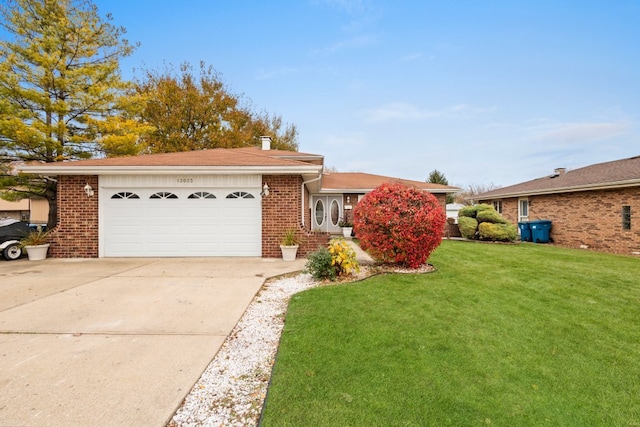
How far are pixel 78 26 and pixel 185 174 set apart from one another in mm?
9342

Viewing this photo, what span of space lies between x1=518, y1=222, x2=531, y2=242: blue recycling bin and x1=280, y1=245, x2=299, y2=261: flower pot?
41.0ft

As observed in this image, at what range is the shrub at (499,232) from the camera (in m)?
13.5

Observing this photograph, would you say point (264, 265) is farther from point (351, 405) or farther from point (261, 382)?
point (351, 405)

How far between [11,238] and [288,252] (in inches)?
326

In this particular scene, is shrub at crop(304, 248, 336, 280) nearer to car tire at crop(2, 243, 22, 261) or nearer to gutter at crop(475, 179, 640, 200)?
car tire at crop(2, 243, 22, 261)

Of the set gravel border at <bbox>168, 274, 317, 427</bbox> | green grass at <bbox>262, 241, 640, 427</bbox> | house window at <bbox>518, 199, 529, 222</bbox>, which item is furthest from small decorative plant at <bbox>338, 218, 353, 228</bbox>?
gravel border at <bbox>168, 274, 317, 427</bbox>

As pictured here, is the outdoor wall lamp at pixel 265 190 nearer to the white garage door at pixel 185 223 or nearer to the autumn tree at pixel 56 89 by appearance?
the white garage door at pixel 185 223

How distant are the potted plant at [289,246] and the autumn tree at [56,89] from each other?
29.5 feet

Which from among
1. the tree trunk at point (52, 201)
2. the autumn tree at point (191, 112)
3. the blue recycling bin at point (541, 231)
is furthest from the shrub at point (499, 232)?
the autumn tree at point (191, 112)

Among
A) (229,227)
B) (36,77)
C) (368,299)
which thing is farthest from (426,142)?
(36,77)

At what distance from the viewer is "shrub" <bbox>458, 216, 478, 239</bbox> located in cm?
1460

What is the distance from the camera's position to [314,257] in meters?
6.29

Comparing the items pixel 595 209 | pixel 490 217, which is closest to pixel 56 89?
pixel 490 217

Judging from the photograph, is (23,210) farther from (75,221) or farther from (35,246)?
(75,221)
